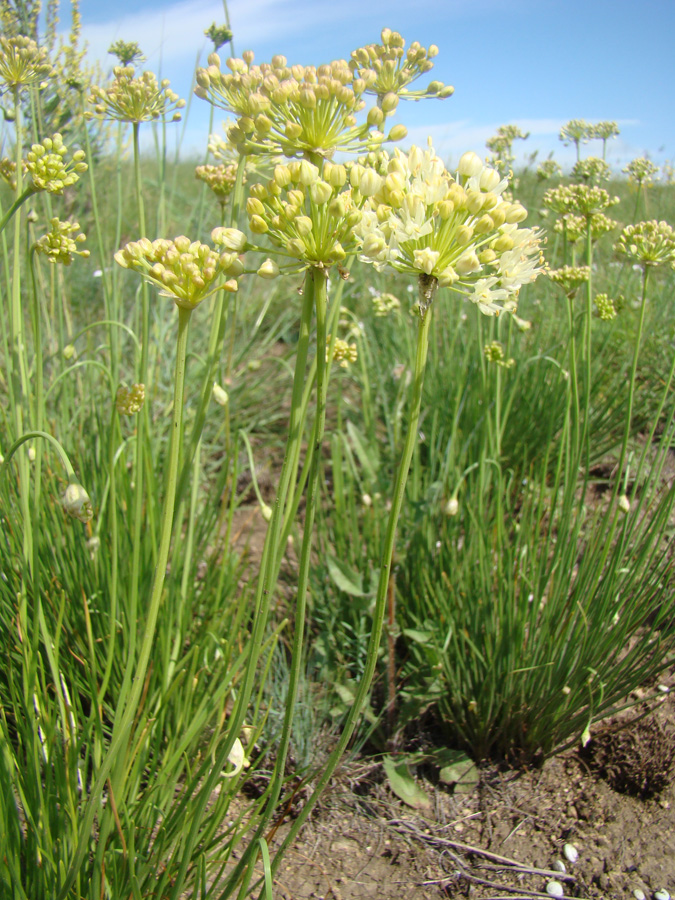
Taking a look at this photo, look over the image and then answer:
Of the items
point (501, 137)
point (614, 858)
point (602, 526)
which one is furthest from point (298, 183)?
point (501, 137)

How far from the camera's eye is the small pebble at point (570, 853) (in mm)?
1654

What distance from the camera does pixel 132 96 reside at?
1440mm

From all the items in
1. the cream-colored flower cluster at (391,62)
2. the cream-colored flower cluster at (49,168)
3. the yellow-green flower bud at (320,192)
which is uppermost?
the cream-colored flower cluster at (391,62)

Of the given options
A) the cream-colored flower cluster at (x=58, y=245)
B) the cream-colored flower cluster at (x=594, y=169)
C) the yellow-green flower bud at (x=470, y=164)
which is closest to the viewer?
the yellow-green flower bud at (x=470, y=164)

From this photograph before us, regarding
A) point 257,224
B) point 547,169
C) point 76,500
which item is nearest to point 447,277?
point 257,224

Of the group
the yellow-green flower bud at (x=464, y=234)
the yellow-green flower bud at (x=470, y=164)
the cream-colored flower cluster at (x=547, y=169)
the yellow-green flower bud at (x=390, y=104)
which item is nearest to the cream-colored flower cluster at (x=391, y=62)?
the yellow-green flower bud at (x=390, y=104)

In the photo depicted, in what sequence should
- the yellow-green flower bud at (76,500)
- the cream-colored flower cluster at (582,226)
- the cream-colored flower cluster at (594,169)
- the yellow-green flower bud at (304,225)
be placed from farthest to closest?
the cream-colored flower cluster at (594,169)
the cream-colored flower cluster at (582,226)
the yellow-green flower bud at (76,500)
the yellow-green flower bud at (304,225)

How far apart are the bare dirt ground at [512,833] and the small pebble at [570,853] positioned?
10 millimetres

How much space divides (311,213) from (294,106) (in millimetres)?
214

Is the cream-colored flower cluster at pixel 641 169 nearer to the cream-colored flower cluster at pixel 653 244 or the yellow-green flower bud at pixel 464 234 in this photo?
the cream-colored flower cluster at pixel 653 244

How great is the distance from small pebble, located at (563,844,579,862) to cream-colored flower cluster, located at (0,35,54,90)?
7.67ft

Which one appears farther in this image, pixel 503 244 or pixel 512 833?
pixel 512 833

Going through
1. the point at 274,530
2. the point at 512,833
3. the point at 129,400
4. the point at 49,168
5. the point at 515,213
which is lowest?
the point at 512,833

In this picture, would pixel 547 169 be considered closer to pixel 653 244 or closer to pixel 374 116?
pixel 653 244
